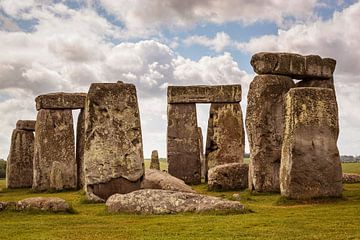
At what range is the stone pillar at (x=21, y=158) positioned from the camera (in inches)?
1362

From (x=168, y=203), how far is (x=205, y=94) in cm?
1824

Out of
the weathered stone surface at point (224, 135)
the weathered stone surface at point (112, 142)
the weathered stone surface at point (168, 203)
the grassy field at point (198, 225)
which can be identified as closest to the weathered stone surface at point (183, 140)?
the weathered stone surface at point (224, 135)

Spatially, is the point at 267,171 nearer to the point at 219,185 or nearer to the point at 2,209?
the point at 219,185

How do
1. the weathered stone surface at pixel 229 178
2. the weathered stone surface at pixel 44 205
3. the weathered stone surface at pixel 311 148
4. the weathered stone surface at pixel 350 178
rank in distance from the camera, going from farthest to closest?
the weathered stone surface at pixel 350 178 < the weathered stone surface at pixel 229 178 < the weathered stone surface at pixel 311 148 < the weathered stone surface at pixel 44 205

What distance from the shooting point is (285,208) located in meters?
17.2

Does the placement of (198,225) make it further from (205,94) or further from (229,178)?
(205,94)

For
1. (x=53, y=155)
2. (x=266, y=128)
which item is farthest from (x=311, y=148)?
(x=53, y=155)

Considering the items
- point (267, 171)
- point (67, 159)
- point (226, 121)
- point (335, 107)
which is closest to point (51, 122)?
point (67, 159)

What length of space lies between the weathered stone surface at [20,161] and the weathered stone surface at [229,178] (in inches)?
543

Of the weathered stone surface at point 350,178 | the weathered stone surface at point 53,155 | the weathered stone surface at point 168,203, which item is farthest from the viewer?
the weathered stone surface at point 53,155

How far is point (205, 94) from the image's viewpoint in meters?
33.6

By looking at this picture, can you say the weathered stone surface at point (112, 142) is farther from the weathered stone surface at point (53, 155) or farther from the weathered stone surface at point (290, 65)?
the weathered stone surface at point (53, 155)

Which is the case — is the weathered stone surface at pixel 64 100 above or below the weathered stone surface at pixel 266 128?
above

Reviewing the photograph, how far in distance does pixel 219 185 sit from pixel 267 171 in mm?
2805
